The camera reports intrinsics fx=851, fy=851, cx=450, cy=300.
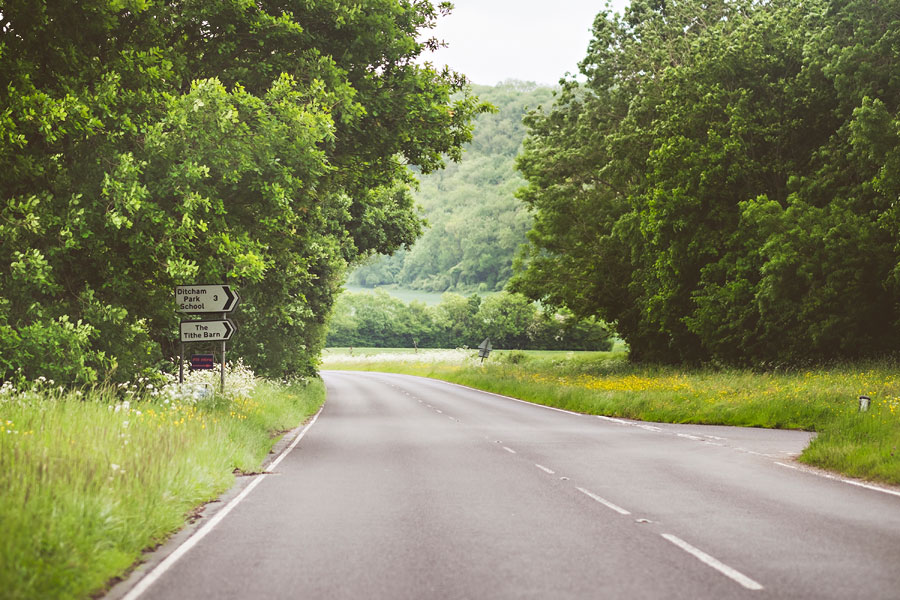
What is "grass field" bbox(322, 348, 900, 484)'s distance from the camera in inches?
546

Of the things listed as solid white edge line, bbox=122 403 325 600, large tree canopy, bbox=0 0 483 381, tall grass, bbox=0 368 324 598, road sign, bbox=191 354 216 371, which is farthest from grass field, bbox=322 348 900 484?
road sign, bbox=191 354 216 371

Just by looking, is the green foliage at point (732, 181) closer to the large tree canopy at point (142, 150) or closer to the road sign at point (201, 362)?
the large tree canopy at point (142, 150)

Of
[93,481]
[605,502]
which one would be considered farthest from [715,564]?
[93,481]

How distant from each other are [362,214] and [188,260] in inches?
798

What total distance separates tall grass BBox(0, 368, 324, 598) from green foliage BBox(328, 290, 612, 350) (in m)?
90.5

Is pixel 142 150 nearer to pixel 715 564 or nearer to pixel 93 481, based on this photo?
pixel 93 481

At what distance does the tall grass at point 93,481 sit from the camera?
5.80 m

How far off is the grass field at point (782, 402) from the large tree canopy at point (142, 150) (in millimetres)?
10497

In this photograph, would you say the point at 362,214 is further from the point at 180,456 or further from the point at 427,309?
the point at 427,309

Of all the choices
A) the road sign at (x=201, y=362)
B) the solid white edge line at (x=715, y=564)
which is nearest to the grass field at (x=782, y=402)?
the solid white edge line at (x=715, y=564)

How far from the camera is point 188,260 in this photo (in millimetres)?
14266

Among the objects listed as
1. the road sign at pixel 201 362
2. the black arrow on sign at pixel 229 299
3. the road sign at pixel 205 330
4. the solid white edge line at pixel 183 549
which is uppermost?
the black arrow on sign at pixel 229 299

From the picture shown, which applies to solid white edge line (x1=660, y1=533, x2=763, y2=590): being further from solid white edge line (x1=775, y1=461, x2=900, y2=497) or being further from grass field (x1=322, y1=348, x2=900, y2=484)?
grass field (x1=322, y1=348, x2=900, y2=484)

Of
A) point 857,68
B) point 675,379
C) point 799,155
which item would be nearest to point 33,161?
point 675,379
